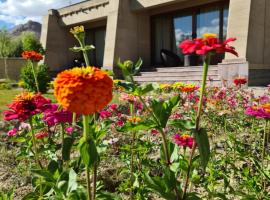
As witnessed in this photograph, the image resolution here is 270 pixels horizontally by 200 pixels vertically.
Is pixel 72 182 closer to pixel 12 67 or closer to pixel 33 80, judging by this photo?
pixel 33 80

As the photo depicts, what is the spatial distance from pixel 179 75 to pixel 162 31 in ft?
13.2

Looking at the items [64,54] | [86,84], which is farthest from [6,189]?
[64,54]

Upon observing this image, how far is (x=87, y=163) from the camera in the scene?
3.10 feet

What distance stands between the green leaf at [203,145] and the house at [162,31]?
25.3ft

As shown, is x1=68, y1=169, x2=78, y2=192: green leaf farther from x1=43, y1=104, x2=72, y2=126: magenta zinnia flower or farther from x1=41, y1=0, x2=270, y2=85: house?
x1=41, y1=0, x2=270, y2=85: house

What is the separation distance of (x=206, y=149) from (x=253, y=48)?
8742mm

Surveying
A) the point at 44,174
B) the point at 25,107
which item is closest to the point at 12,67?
the point at 25,107

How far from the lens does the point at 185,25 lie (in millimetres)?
12867

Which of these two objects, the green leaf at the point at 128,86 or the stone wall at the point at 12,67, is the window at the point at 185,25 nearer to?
the stone wall at the point at 12,67

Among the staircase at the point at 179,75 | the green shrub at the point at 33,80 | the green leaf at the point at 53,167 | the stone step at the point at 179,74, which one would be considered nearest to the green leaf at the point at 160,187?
the green leaf at the point at 53,167

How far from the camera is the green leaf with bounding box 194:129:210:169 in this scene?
0.97 metres

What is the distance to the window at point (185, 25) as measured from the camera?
11.6m

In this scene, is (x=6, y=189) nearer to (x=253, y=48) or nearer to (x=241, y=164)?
(x=241, y=164)

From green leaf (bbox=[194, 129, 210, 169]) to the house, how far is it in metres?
7.71
